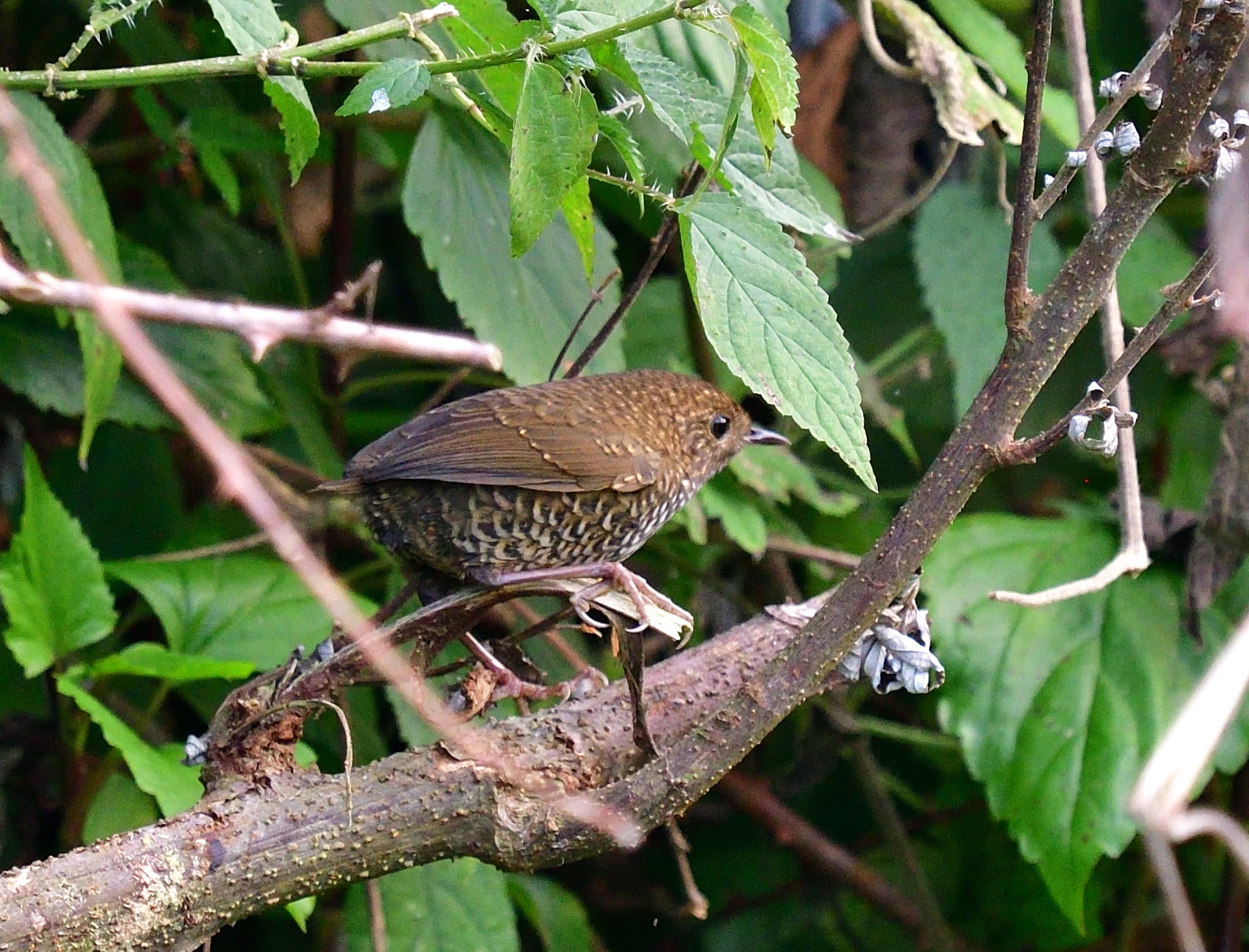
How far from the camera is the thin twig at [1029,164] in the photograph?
134cm

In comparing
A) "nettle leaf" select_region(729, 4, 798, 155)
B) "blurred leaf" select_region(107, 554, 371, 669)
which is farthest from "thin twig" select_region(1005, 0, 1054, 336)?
"blurred leaf" select_region(107, 554, 371, 669)

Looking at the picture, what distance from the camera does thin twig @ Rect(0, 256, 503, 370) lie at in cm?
61

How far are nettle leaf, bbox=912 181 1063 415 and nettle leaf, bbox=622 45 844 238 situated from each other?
0.91m

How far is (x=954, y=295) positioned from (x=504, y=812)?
1710mm

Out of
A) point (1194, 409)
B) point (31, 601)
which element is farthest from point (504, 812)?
point (1194, 409)

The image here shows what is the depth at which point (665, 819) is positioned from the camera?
154cm

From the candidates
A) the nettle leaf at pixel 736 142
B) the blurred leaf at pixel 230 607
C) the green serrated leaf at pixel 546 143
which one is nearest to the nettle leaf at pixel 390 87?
the green serrated leaf at pixel 546 143

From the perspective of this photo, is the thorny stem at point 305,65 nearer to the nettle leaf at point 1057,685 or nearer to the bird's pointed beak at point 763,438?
the bird's pointed beak at point 763,438

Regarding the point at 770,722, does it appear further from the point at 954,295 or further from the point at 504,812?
the point at 954,295

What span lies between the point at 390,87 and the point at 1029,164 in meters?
0.66

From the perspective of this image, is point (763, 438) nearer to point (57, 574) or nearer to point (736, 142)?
point (736, 142)

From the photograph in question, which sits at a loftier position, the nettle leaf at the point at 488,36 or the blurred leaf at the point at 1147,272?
the nettle leaf at the point at 488,36

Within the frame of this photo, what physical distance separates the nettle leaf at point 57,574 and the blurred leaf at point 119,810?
0.74 feet

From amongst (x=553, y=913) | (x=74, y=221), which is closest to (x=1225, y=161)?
(x=74, y=221)
